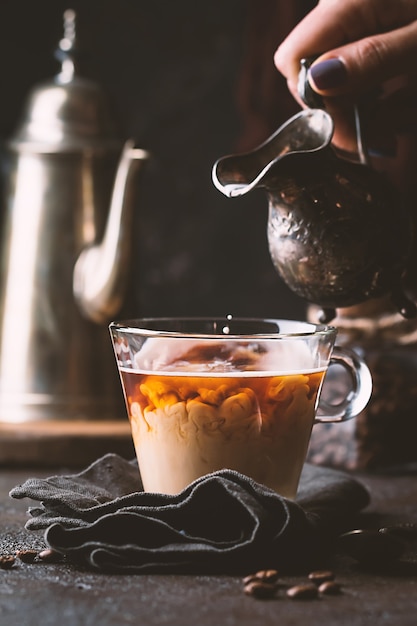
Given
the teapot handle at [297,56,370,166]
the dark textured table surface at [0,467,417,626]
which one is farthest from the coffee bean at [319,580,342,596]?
the teapot handle at [297,56,370,166]

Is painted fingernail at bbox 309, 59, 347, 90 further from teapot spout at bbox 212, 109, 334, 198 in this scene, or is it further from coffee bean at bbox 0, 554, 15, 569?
coffee bean at bbox 0, 554, 15, 569

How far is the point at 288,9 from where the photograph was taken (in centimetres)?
180

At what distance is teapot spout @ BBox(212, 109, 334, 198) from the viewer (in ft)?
3.01

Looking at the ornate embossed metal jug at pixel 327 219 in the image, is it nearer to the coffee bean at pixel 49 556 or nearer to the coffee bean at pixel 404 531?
the coffee bean at pixel 404 531

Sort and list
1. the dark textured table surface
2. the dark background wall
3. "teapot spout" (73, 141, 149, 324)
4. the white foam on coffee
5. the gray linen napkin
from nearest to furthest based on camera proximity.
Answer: the dark textured table surface
the gray linen napkin
the white foam on coffee
"teapot spout" (73, 141, 149, 324)
the dark background wall

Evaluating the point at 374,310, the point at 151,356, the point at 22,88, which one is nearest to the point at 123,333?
the point at 151,356

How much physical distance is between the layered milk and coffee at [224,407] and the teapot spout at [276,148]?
153 millimetres

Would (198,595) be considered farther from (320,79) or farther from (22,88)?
(22,88)

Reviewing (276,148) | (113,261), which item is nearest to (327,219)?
(276,148)

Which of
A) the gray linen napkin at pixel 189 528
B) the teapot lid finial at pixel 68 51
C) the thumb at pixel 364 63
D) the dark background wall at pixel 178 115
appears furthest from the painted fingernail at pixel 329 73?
the dark background wall at pixel 178 115

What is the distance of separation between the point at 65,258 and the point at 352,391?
0.66 m

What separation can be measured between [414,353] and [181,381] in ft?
1.75

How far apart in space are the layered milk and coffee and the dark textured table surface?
0.12 metres

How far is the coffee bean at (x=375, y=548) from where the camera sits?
2.59 feet
